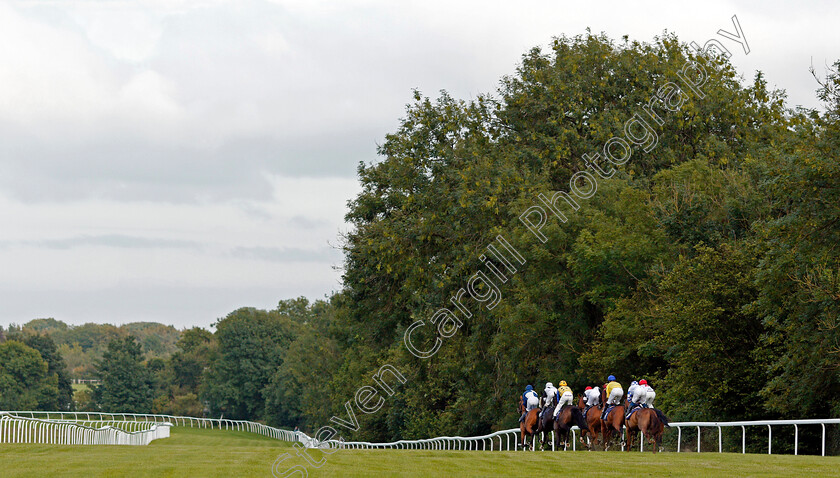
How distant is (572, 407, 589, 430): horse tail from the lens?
22438 millimetres

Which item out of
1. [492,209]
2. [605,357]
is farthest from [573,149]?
[605,357]

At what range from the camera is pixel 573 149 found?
4194cm

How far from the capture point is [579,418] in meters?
22.5

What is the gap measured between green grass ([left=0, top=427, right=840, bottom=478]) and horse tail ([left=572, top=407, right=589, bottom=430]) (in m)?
3.45

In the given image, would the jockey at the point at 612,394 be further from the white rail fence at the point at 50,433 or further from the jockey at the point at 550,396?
the white rail fence at the point at 50,433

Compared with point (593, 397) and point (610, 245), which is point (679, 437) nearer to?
point (593, 397)

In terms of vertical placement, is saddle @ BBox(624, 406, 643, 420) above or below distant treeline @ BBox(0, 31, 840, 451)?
below

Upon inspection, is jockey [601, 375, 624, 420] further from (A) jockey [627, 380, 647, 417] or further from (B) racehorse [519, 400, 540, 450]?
(B) racehorse [519, 400, 540, 450]

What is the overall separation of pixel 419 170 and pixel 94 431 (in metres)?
16.5

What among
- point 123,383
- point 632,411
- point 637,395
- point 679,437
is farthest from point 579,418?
point 123,383

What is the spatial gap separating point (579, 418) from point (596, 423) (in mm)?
383

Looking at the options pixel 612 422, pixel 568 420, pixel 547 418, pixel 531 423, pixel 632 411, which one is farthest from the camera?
pixel 531 423

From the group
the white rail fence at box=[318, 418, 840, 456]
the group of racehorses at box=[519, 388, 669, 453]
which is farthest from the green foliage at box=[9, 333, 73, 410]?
the group of racehorses at box=[519, 388, 669, 453]

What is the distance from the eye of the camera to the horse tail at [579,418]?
22.4 meters
